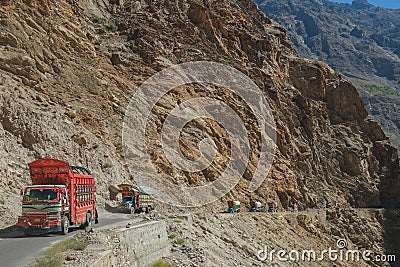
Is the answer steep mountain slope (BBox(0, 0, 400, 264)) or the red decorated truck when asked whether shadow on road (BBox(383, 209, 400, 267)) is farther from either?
the red decorated truck

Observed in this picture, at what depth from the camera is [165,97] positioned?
38.7 m

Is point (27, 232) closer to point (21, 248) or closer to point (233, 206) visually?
point (21, 248)

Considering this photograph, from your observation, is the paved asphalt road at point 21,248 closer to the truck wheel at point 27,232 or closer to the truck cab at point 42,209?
the truck wheel at point 27,232

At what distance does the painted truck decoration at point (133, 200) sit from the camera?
1034 inches

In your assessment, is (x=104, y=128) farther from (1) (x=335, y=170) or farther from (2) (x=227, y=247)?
(1) (x=335, y=170)

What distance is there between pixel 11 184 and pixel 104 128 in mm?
11413

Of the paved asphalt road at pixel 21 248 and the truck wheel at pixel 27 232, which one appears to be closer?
the paved asphalt road at pixel 21 248

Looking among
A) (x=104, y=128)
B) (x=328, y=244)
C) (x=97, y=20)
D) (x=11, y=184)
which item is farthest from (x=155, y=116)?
(x=328, y=244)

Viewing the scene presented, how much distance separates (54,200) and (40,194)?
1.77ft

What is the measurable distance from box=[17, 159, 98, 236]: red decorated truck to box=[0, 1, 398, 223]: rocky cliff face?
2.79m

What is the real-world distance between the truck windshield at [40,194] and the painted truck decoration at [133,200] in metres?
11.2

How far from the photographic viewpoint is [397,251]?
52125 millimetres

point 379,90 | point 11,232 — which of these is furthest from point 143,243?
point 379,90

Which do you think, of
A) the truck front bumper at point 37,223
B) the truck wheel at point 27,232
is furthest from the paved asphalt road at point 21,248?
the truck front bumper at point 37,223
